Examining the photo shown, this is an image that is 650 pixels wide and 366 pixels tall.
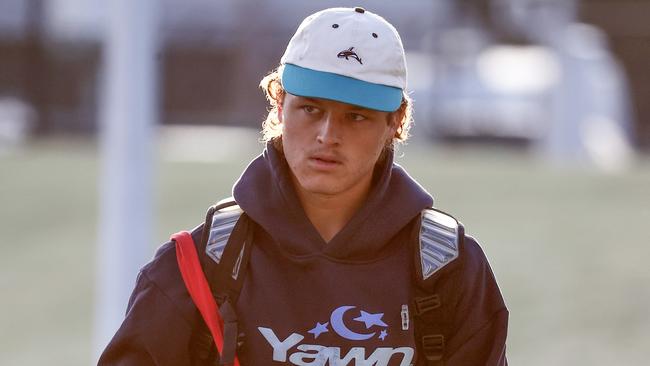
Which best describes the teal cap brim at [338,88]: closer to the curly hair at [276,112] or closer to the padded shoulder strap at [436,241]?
the curly hair at [276,112]

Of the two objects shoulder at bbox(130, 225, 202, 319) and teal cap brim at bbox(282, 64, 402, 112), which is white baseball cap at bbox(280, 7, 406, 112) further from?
shoulder at bbox(130, 225, 202, 319)

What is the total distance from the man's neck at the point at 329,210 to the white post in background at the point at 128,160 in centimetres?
171

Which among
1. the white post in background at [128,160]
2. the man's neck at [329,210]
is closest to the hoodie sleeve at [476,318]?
the man's neck at [329,210]

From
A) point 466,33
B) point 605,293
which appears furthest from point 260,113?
point 605,293

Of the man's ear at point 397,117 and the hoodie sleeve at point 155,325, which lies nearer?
the hoodie sleeve at point 155,325

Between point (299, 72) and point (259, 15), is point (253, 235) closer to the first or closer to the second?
point (299, 72)

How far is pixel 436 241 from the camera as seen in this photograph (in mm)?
3350

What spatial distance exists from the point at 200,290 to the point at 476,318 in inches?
26.5

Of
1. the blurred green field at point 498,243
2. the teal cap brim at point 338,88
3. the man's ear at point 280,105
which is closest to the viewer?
the teal cap brim at point 338,88

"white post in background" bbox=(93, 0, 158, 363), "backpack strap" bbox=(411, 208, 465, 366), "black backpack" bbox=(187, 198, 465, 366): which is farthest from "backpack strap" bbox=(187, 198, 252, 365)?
"white post in background" bbox=(93, 0, 158, 363)

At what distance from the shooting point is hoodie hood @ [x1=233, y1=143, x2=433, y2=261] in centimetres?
334

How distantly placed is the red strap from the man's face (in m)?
0.32

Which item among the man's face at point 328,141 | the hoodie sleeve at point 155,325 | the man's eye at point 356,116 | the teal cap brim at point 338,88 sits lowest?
the hoodie sleeve at point 155,325

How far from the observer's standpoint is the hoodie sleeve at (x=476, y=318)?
3348 mm
